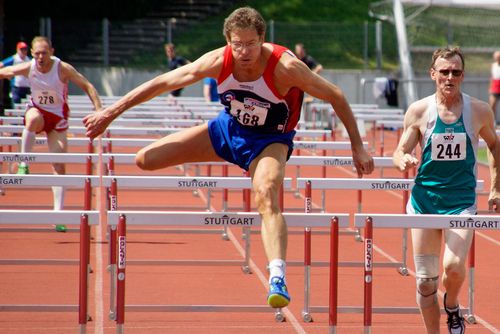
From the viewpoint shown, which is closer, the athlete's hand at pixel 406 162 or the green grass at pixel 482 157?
the athlete's hand at pixel 406 162

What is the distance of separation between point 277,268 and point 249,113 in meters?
1.12

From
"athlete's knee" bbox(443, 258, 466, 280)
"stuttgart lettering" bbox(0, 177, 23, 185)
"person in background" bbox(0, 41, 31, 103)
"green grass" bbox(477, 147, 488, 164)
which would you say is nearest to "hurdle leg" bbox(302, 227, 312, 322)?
"athlete's knee" bbox(443, 258, 466, 280)

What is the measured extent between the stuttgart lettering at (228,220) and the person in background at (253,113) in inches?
9.5

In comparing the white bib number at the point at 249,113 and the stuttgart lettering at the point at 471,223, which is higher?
the white bib number at the point at 249,113

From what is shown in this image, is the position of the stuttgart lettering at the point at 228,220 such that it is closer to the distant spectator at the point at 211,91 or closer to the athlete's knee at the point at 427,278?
the athlete's knee at the point at 427,278

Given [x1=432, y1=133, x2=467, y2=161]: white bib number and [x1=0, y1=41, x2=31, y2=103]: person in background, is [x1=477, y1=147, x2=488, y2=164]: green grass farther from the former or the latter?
[x1=432, y1=133, x2=467, y2=161]: white bib number

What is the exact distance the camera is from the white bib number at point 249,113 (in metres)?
6.95

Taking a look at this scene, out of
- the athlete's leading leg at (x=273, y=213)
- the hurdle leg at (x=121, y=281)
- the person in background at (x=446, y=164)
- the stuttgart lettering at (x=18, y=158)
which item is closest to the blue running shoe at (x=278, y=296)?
the athlete's leading leg at (x=273, y=213)

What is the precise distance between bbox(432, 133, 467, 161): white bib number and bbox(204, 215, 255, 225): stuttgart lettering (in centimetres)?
123

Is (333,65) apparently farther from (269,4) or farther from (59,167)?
(59,167)

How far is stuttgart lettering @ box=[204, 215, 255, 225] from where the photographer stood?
6863 mm

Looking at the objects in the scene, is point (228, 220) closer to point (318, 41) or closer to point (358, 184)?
point (358, 184)

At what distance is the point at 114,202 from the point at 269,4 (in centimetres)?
2950

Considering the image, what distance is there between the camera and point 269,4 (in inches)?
1487
